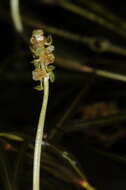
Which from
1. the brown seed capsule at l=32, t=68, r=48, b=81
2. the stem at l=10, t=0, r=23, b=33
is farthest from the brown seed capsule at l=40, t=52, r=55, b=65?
the stem at l=10, t=0, r=23, b=33

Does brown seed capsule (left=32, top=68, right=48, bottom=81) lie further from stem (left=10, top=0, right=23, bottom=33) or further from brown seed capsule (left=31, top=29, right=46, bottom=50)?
stem (left=10, top=0, right=23, bottom=33)

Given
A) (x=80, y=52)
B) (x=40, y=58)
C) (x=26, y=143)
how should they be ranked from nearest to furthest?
(x=40, y=58) < (x=26, y=143) < (x=80, y=52)

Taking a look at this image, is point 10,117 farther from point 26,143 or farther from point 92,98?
point 26,143

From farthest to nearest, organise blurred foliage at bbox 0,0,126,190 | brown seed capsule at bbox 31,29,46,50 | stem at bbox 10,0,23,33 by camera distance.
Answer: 1. stem at bbox 10,0,23,33
2. blurred foliage at bbox 0,0,126,190
3. brown seed capsule at bbox 31,29,46,50

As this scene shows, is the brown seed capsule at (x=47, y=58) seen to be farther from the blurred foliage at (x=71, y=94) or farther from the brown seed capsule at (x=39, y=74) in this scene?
the blurred foliage at (x=71, y=94)

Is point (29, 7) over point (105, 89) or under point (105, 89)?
over

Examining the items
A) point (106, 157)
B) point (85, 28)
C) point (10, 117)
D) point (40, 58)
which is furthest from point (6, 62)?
point (40, 58)

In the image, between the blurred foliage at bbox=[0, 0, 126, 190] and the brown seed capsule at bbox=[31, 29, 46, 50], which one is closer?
the brown seed capsule at bbox=[31, 29, 46, 50]

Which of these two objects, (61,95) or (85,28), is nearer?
(61,95)
